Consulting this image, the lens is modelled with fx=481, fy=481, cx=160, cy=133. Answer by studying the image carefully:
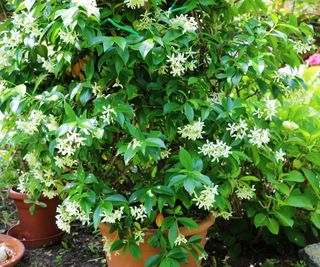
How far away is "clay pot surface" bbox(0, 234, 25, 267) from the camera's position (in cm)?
222

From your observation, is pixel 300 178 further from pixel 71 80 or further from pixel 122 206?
pixel 71 80

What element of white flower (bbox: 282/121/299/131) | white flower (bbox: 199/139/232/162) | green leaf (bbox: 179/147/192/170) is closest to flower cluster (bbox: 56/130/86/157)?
green leaf (bbox: 179/147/192/170)

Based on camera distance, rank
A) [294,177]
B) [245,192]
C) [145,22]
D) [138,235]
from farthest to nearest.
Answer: [294,177]
[245,192]
[138,235]
[145,22]

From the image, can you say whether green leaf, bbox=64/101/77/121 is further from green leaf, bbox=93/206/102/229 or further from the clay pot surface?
the clay pot surface

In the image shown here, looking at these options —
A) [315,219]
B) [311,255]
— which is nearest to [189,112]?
[315,219]

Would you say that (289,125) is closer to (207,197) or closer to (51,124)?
(207,197)

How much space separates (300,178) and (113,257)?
2.77 feet

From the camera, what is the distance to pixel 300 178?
2.02 meters

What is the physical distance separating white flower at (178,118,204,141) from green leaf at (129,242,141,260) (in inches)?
16.9

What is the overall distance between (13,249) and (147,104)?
1.14m

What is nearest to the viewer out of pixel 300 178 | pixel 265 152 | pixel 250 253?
pixel 265 152

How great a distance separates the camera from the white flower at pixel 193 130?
1.62 meters

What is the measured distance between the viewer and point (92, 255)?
8.14ft

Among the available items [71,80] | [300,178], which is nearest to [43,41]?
[71,80]
